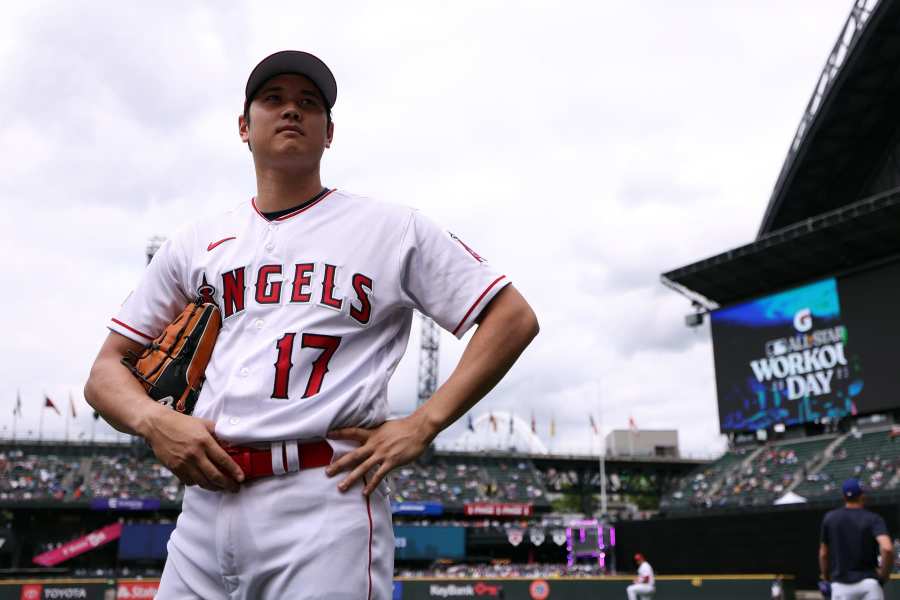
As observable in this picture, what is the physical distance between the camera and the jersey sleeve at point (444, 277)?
1.92m

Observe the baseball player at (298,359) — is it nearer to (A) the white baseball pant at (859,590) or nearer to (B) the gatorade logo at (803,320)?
(A) the white baseball pant at (859,590)

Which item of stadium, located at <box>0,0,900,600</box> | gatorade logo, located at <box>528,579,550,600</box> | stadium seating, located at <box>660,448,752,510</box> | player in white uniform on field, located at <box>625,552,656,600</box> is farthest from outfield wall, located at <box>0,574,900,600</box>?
stadium seating, located at <box>660,448,752,510</box>

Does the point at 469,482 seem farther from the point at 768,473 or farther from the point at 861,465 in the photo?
the point at 861,465

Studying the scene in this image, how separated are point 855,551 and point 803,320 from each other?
28.7 meters

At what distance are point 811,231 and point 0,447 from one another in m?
39.1

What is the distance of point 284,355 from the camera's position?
1823 millimetres

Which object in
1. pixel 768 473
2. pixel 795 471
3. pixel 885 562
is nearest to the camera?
pixel 885 562

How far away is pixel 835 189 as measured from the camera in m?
36.3

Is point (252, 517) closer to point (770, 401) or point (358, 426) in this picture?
point (358, 426)

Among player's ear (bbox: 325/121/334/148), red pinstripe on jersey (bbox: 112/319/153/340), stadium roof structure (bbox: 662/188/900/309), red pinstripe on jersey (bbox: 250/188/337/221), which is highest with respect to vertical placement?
stadium roof structure (bbox: 662/188/900/309)

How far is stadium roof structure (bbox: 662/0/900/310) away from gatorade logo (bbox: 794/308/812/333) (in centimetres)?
166

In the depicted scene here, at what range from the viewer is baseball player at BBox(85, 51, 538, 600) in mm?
1732

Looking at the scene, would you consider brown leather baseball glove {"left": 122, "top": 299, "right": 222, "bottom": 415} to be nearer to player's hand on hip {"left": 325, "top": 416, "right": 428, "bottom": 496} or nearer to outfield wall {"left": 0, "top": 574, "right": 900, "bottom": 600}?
player's hand on hip {"left": 325, "top": 416, "right": 428, "bottom": 496}

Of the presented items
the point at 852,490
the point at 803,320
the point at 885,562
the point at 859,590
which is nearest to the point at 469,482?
the point at 803,320
